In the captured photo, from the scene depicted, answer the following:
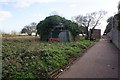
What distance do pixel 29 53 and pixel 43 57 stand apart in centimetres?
90

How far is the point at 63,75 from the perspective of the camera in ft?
35.0

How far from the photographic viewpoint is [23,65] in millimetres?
10375

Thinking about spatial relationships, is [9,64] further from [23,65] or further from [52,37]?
[52,37]

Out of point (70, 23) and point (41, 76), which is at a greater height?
point (70, 23)

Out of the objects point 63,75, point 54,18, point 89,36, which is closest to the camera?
point 63,75

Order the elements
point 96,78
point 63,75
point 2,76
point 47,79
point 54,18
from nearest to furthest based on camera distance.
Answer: point 2,76
point 47,79
point 96,78
point 63,75
point 54,18

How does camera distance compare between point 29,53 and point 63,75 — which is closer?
point 63,75

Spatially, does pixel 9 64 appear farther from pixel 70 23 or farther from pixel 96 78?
pixel 70 23

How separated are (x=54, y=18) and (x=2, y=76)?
31600 mm

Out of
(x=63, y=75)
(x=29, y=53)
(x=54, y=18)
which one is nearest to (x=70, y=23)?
(x=54, y=18)

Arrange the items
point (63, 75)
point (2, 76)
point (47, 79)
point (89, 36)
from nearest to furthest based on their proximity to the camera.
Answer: point (2, 76) < point (47, 79) < point (63, 75) < point (89, 36)

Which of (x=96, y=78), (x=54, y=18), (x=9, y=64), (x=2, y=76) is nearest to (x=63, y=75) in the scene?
(x=96, y=78)

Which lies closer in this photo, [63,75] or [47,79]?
[47,79]

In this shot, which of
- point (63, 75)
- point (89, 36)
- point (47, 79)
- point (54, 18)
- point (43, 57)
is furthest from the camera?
point (89, 36)
